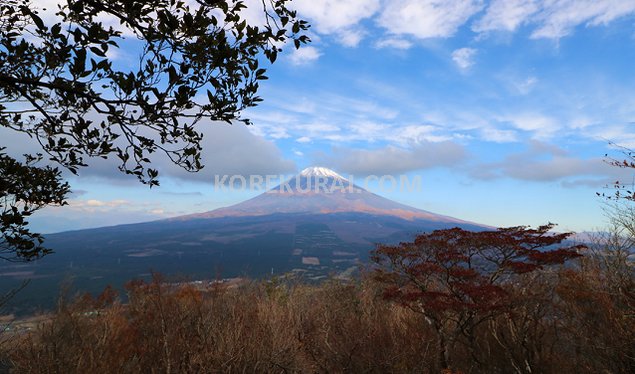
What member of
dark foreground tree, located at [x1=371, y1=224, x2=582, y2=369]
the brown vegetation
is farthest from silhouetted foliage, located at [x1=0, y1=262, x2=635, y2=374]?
dark foreground tree, located at [x1=371, y1=224, x2=582, y2=369]

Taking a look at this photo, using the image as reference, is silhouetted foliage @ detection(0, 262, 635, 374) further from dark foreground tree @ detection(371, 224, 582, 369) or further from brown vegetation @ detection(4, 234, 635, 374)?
dark foreground tree @ detection(371, 224, 582, 369)

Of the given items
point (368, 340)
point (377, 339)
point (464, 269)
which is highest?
point (464, 269)

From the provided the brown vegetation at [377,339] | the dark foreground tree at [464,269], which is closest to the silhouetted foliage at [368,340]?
the brown vegetation at [377,339]

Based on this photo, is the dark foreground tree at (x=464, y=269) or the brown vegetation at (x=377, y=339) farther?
the dark foreground tree at (x=464, y=269)

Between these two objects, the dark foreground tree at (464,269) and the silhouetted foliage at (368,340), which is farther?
the dark foreground tree at (464,269)

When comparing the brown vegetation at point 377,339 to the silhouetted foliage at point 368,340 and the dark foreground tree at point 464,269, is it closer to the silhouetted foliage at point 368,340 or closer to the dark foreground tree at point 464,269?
the silhouetted foliage at point 368,340

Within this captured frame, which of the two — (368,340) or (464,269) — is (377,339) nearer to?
(368,340)

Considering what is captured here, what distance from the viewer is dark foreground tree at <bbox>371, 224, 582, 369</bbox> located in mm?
9844

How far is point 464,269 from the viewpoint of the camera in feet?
34.7

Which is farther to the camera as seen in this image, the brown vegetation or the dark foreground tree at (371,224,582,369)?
the dark foreground tree at (371,224,582,369)

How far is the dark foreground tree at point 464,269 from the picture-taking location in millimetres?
9844

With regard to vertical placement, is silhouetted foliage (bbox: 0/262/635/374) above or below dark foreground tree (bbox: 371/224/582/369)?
below

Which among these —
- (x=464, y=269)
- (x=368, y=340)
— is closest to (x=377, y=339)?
(x=368, y=340)

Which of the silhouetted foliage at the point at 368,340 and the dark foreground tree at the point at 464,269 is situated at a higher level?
the dark foreground tree at the point at 464,269
